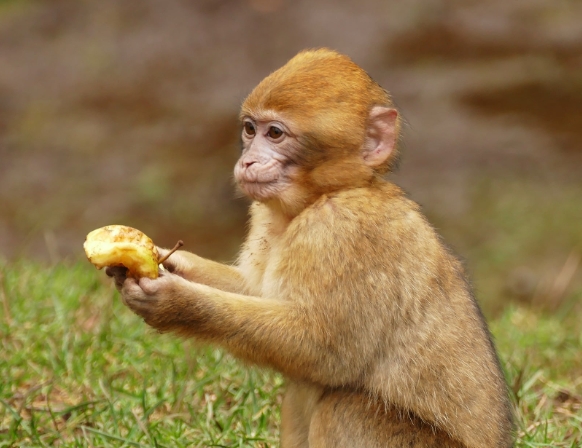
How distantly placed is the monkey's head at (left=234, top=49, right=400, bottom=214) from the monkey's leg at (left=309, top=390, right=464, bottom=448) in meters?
0.83

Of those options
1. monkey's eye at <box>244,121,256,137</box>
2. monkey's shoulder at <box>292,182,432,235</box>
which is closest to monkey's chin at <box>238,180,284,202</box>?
monkey's shoulder at <box>292,182,432,235</box>

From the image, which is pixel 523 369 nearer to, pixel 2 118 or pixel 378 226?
pixel 378 226

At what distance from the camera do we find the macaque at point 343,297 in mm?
3709

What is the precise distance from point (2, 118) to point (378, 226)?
9.09 m

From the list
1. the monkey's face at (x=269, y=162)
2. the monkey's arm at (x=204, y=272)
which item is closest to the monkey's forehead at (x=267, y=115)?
the monkey's face at (x=269, y=162)

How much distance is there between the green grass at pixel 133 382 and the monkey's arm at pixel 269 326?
0.70m

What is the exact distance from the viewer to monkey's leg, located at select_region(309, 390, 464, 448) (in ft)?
12.2

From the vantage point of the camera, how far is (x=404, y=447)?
3.74 meters

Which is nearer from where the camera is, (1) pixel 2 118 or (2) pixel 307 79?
(2) pixel 307 79

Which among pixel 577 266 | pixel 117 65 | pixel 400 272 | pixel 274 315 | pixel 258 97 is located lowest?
pixel 274 315

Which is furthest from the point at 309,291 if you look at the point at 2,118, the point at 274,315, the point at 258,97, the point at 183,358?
the point at 2,118

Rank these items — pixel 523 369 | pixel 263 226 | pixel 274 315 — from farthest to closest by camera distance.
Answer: pixel 523 369 → pixel 263 226 → pixel 274 315

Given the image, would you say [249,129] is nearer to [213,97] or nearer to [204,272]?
[204,272]

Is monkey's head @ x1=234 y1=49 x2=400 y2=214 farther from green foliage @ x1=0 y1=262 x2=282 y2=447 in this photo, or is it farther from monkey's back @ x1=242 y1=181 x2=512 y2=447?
green foliage @ x1=0 y1=262 x2=282 y2=447
